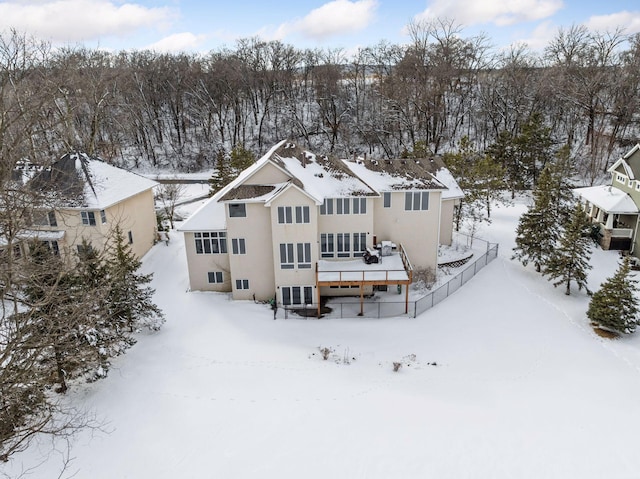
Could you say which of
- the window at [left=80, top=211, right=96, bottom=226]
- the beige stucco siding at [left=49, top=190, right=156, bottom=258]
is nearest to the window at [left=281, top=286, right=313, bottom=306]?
the beige stucco siding at [left=49, top=190, right=156, bottom=258]

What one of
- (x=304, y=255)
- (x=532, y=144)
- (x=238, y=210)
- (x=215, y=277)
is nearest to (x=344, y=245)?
(x=304, y=255)

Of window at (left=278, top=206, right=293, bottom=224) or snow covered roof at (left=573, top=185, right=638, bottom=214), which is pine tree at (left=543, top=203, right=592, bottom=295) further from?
window at (left=278, top=206, right=293, bottom=224)

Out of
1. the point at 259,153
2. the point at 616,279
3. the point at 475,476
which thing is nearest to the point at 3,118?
the point at 475,476

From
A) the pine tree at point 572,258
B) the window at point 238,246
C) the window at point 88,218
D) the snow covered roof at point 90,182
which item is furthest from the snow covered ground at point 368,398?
the snow covered roof at point 90,182

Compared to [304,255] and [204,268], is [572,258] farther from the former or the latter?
[204,268]

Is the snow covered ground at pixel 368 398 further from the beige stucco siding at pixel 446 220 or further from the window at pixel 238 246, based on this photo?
the beige stucco siding at pixel 446 220

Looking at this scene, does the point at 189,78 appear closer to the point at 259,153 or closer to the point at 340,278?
the point at 259,153
